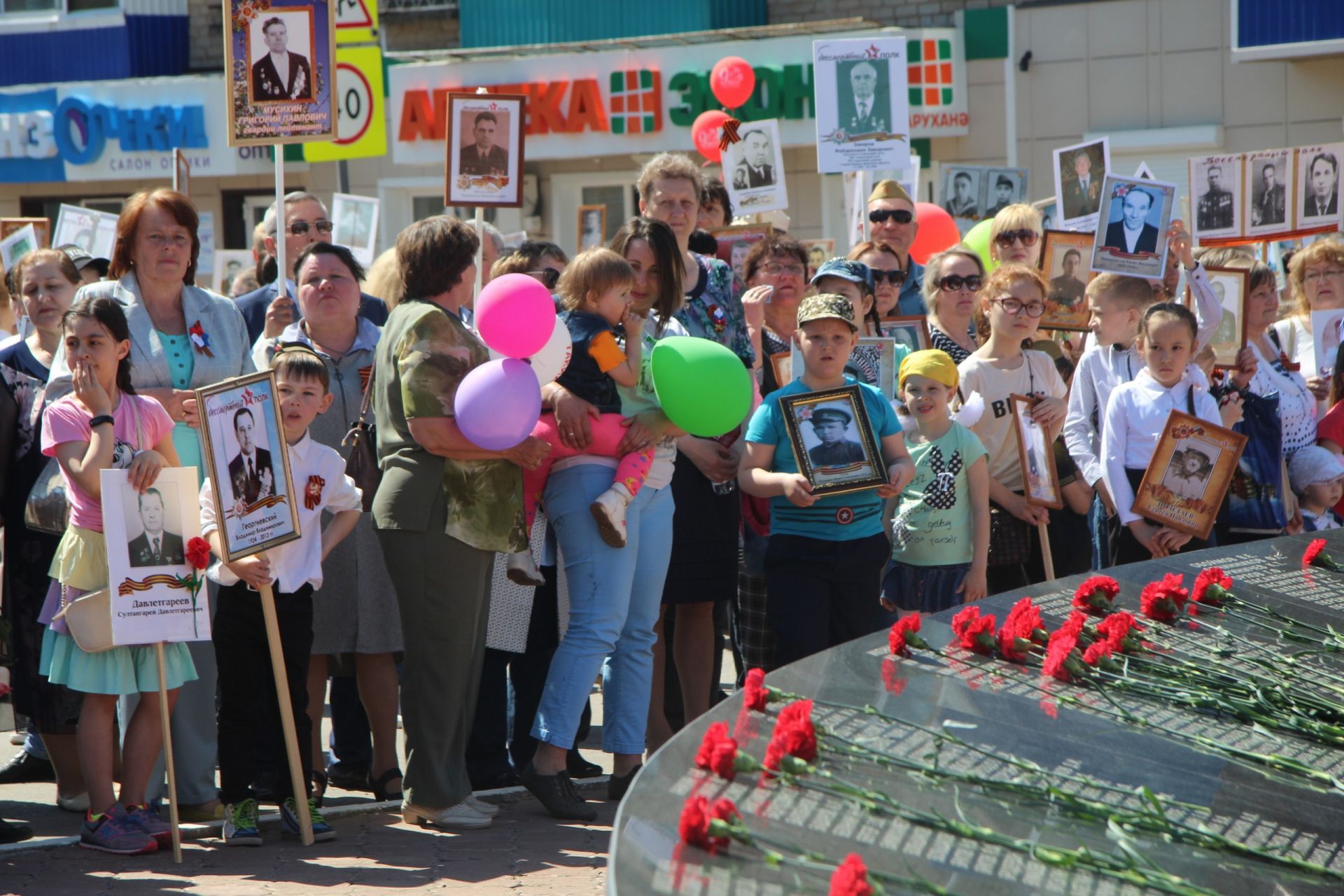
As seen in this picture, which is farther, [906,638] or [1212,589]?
[1212,589]

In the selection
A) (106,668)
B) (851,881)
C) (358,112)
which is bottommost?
(106,668)

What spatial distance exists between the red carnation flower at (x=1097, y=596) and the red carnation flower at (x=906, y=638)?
475 millimetres

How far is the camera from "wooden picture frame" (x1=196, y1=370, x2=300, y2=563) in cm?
445

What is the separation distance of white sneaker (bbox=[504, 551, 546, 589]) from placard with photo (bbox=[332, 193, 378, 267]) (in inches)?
243

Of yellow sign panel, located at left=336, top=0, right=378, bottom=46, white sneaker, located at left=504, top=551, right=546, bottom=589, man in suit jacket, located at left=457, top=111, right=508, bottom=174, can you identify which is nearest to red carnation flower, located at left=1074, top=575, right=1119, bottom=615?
white sneaker, located at left=504, top=551, right=546, bottom=589

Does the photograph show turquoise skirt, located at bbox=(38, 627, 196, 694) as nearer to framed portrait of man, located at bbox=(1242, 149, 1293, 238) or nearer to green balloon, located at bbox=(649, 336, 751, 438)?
green balloon, located at bbox=(649, 336, 751, 438)

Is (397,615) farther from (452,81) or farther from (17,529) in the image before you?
(452,81)

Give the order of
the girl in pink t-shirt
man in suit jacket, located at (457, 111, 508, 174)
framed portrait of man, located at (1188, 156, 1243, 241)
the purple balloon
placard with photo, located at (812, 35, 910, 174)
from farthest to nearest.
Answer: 1. placard with photo, located at (812, 35, 910, 174)
2. framed portrait of man, located at (1188, 156, 1243, 241)
3. man in suit jacket, located at (457, 111, 508, 174)
4. the girl in pink t-shirt
5. the purple balloon

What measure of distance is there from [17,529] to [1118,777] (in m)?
4.27

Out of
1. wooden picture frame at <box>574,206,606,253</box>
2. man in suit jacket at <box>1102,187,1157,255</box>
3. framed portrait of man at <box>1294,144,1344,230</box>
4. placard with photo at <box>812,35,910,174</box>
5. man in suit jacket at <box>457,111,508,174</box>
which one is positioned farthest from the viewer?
wooden picture frame at <box>574,206,606,253</box>

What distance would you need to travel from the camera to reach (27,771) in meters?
5.72

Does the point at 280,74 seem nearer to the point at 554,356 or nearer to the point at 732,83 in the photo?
the point at 554,356

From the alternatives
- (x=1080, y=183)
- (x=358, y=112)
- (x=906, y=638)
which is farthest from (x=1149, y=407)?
(x=358, y=112)

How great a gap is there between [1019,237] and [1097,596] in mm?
4846
